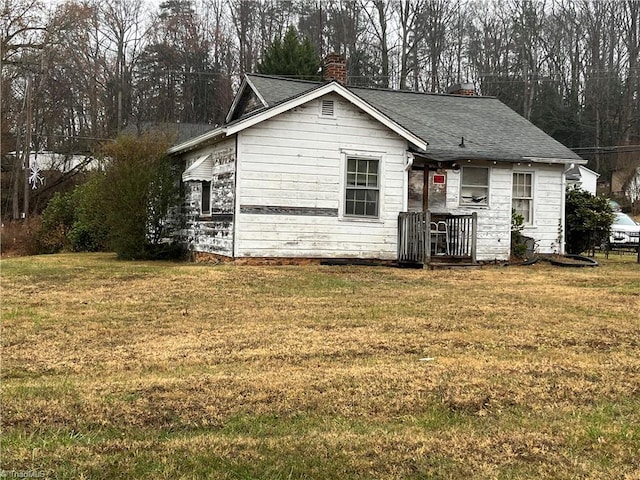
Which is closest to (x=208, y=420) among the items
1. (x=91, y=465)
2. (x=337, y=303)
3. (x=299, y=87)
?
(x=91, y=465)

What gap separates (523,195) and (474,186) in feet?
6.77

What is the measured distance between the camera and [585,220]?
60.9ft

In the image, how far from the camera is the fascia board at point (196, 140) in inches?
552

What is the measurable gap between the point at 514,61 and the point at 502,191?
31.5 meters

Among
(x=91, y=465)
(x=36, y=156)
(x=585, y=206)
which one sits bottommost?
(x=91, y=465)

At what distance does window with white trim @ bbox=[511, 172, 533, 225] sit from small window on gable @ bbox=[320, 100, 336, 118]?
571 centimetres

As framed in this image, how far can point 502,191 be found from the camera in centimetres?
1644

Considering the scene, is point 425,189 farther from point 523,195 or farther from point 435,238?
point 523,195

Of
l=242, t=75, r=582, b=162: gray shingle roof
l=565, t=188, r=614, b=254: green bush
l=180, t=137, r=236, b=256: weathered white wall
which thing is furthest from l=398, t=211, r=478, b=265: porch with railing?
l=565, t=188, r=614, b=254: green bush

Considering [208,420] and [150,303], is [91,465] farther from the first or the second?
[150,303]

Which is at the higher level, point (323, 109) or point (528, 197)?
point (323, 109)

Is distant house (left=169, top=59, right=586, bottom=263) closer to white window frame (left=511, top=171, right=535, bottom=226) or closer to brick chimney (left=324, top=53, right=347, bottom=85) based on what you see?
white window frame (left=511, top=171, right=535, bottom=226)

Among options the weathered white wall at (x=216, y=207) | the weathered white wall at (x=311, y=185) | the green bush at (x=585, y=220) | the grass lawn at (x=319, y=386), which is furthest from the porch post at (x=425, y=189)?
the grass lawn at (x=319, y=386)

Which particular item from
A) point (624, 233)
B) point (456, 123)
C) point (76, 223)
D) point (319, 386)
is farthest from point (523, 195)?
A: point (319, 386)
